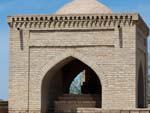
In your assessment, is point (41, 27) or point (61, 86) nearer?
point (41, 27)

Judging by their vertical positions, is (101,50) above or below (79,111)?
above

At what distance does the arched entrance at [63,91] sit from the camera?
21.2m

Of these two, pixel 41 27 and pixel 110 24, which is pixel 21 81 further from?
pixel 110 24

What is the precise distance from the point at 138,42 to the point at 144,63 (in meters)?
2.82

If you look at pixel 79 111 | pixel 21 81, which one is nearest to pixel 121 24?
pixel 21 81

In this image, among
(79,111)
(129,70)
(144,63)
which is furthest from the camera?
(144,63)

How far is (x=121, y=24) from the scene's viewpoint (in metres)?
20.0

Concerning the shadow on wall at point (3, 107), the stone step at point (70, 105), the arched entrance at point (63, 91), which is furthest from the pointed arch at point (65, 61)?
the shadow on wall at point (3, 107)

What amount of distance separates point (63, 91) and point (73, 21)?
506cm

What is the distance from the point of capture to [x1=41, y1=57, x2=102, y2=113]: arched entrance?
21169mm

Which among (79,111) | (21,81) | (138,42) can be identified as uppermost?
(138,42)

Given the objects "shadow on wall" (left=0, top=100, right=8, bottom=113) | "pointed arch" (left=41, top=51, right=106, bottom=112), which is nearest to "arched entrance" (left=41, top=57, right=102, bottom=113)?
"pointed arch" (left=41, top=51, right=106, bottom=112)

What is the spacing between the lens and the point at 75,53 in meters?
20.4

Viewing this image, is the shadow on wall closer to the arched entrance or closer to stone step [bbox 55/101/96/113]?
the arched entrance
